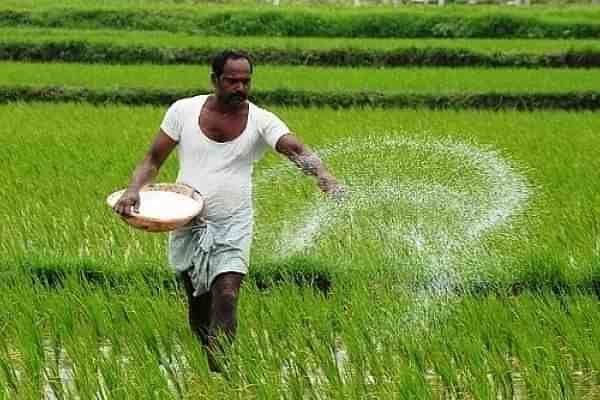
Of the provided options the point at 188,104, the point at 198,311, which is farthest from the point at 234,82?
the point at 198,311

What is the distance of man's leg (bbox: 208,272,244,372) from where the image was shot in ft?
12.5

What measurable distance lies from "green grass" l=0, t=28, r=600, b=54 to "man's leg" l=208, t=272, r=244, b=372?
35.6ft

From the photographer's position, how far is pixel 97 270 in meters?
5.11

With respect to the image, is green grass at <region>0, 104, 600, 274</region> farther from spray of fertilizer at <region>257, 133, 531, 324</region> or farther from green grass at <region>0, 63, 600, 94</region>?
green grass at <region>0, 63, 600, 94</region>

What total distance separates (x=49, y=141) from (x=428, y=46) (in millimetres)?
6811

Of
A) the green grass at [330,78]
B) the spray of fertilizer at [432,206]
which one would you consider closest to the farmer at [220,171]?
the spray of fertilizer at [432,206]

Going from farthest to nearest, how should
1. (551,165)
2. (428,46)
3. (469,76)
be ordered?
(428,46), (469,76), (551,165)

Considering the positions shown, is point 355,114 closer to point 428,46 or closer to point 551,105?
point 551,105

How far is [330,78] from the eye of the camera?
12.6m

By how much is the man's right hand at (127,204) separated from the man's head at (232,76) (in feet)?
1.25

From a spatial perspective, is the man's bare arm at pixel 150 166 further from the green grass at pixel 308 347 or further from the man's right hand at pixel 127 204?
the green grass at pixel 308 347

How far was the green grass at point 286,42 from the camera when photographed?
48.2 ft

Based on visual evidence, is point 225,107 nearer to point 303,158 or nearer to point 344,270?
point 303,158

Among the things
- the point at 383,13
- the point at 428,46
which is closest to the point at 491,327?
the point at 428,46
